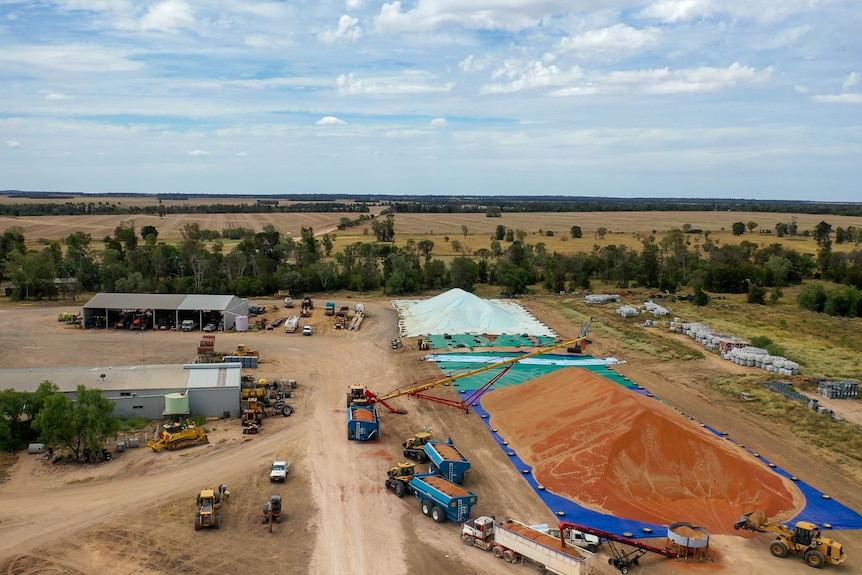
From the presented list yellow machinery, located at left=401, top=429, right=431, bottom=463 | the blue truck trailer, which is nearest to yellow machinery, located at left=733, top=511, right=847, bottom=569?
the blue truck trailer

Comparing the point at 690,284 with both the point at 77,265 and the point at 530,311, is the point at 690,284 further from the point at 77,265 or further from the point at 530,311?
the point at 77,265

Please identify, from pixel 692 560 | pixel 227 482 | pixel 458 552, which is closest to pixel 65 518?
pixel 227 482

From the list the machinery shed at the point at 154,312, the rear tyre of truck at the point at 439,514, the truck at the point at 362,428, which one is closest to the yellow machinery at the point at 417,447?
the truck at the point at 362,428

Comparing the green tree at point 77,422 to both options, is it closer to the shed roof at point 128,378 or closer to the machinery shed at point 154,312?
the shed roof at point 128,378

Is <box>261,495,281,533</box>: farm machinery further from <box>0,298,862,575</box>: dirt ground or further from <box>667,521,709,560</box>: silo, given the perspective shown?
<box>667,521,709,560</box>: silo

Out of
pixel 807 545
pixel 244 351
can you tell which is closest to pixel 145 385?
pixel 244 351

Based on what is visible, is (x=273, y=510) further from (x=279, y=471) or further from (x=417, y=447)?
(x=417, y=447)
